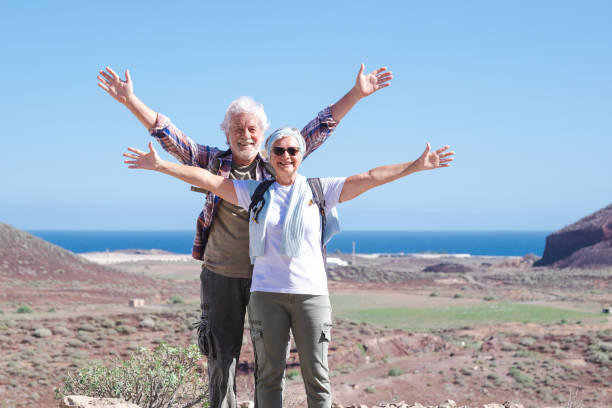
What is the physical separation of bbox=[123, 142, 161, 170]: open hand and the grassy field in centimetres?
2347

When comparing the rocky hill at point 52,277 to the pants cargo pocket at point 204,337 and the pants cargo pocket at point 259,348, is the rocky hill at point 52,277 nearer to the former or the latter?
the pants cargo pocket at point 204,337

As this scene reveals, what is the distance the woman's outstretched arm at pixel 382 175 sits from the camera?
143 inches

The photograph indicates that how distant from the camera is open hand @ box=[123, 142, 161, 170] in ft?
11.6

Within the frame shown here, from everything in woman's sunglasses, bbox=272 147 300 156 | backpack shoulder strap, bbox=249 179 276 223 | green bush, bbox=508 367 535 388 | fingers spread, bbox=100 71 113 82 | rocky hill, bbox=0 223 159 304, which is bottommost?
green bush, bbox=508 367 535 388

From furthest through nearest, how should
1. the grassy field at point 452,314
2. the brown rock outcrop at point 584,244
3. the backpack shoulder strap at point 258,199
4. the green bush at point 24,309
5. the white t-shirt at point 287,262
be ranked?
the brown rock outcrop at point 584,244 < the grassy field at point 452,314 < the green bush at point 24,309 < the backpack shoulder strap at point 258,199 < the white t-shirt at point 287,262

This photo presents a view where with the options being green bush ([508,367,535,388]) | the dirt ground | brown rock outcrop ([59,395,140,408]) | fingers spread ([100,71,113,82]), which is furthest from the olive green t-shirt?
green bush ([508,367,535,388])

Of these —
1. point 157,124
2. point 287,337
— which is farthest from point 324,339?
point 157,124

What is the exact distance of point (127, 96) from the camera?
4.02 m

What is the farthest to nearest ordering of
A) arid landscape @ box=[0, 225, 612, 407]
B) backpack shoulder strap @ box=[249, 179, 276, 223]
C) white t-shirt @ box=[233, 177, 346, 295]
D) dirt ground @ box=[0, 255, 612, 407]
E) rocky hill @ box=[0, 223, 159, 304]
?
rocky hill @ box=[0, 223, 159, 304] < arid landscape @ box=[0, 225, 612, 407] < dirt ground @ box=[0, 255, 612, 407] < backpack shoulder strap @ box=[249, 179, 276, 223] < white t-shirt @ box=[233, 177, 346, 295]

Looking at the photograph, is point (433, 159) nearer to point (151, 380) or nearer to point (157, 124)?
point (157, 124)

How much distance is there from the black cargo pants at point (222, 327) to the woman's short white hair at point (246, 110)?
3.02 feet

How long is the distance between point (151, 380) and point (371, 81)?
11.3 feet

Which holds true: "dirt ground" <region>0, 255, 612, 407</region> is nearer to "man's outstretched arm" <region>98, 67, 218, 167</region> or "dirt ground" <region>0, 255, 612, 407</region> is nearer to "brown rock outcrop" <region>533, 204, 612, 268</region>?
"man's outstretched arm" <region>98, 67, 218, 167</region>

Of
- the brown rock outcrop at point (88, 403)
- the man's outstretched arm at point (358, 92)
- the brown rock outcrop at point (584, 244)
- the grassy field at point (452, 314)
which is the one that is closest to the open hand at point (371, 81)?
the man's outstretched arm at point (358, 92)
